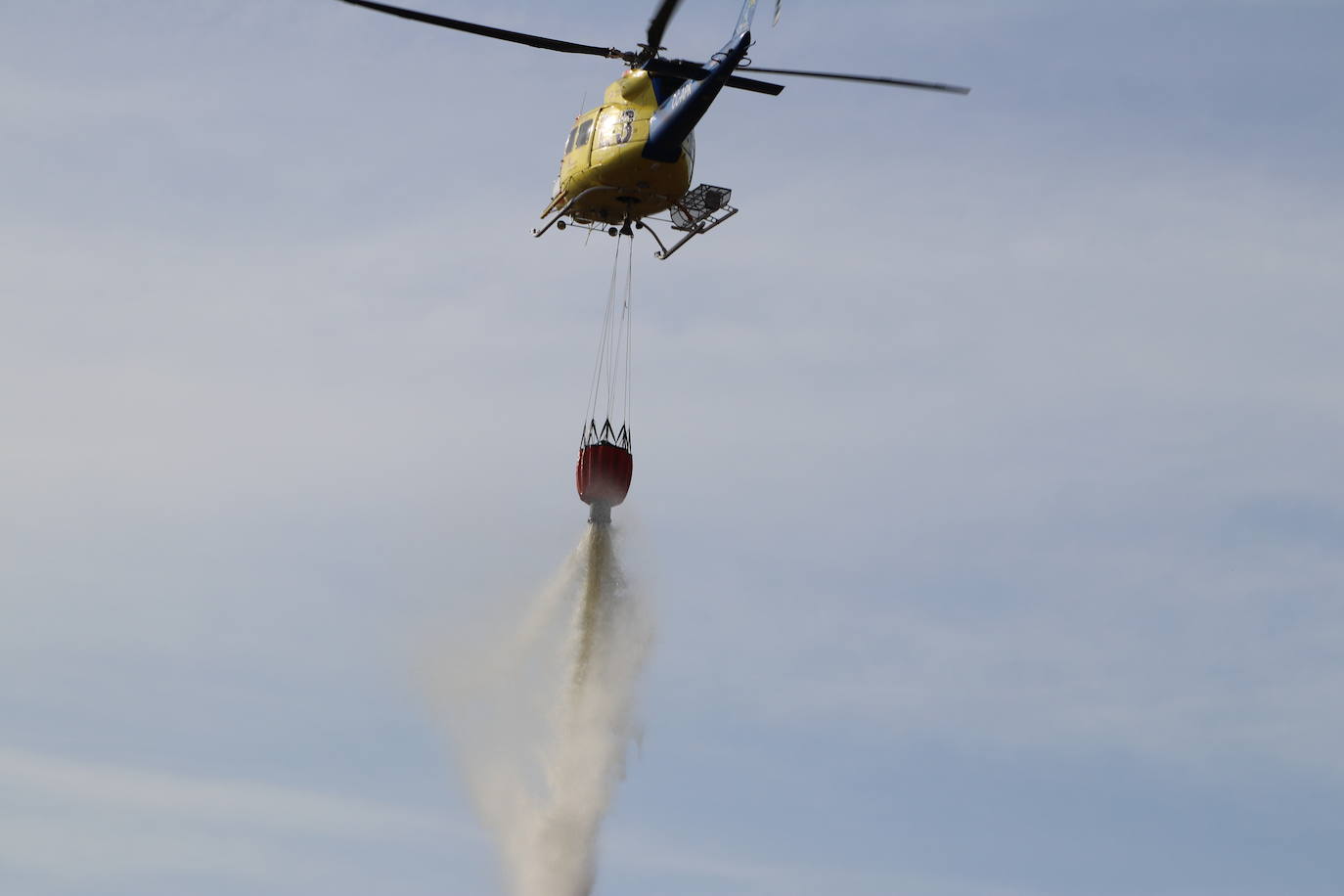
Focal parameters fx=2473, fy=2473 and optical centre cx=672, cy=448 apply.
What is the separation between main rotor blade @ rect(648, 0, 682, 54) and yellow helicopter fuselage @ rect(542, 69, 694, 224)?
1108mm

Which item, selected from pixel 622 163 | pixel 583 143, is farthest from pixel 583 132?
pixel 622 163

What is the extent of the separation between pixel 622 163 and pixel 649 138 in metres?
1.11

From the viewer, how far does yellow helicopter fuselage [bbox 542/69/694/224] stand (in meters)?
67.3

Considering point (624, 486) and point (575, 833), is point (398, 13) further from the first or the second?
point (575, 833)

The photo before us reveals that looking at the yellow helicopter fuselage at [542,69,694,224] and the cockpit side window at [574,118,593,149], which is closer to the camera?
the yellow helicopter fuselage at [542,69,694,224]

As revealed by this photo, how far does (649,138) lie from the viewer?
66.9m

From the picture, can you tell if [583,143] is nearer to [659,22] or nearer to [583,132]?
[583,132]

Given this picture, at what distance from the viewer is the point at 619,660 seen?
7969cm

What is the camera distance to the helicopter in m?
64.9

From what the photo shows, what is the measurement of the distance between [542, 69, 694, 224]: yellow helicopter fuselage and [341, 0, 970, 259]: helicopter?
0.03 m

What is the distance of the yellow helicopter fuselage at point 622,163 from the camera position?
67.3 meters

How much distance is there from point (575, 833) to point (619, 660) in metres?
5.69

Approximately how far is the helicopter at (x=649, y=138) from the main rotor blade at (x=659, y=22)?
3 centimetres

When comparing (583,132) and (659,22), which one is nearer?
(659,22)
